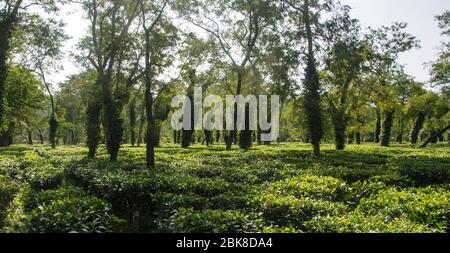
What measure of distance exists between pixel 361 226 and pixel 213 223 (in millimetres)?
2910

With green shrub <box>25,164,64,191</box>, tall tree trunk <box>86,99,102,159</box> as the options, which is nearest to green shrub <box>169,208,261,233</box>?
green shrub <box>25,164,64,191</box>

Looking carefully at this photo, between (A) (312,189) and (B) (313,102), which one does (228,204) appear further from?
(B) (313,102)

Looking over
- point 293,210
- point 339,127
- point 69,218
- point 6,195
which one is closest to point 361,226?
point 293,210

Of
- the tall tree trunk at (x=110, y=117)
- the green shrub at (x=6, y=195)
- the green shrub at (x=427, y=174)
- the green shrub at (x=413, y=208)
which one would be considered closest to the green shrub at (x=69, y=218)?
the green shrub at (x=6, y=195)

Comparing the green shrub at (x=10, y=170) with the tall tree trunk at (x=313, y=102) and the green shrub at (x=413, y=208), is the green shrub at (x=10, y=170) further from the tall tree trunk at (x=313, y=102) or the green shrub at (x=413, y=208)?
the tall tree trunk at (x=313, y=102)

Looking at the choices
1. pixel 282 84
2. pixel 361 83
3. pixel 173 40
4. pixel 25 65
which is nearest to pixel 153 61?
pixel 173 40

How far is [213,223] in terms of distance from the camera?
→ 774 cm

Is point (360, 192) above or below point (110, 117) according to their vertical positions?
below

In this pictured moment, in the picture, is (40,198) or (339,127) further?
(339,127)

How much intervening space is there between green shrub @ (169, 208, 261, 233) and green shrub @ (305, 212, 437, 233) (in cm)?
124

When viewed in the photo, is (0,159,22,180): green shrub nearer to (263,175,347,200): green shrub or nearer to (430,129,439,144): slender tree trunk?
(263,175,347,200): green shrub

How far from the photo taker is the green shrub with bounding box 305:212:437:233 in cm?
744
